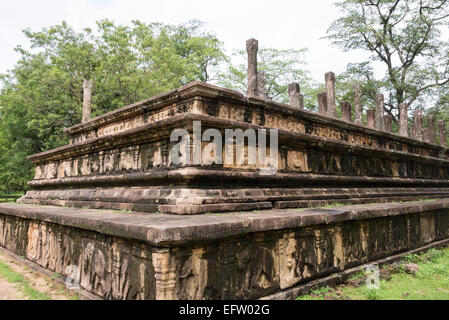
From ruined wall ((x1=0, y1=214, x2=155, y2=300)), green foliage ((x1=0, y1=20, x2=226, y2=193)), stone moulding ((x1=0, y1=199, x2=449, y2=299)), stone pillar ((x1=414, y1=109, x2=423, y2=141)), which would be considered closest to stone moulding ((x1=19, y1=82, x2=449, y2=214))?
stone moulding ((x1=0, y1=199, x2=449, y2=299))

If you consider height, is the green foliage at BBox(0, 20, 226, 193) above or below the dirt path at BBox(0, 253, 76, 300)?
above

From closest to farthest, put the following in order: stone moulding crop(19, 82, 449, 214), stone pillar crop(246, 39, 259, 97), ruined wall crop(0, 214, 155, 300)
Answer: ruined wall crop(0, 214, 155, 300) < stone moulding crop(19, 82, 449, 214) < stone pillar crop(246, 39, 259, 97)

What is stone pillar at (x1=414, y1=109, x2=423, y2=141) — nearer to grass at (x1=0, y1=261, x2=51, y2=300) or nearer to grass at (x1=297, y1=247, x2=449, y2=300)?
grass at (x1=297, y1=247, x2=449, y2=300)

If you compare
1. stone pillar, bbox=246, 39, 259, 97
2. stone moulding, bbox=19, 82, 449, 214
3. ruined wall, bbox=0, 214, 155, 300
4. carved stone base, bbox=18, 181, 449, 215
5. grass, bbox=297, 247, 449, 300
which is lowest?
grass, bbox=297, 247, 449, 300

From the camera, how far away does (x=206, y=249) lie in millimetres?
2395

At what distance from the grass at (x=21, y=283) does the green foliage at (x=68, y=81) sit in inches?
430

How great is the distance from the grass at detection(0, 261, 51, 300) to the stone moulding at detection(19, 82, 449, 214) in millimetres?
1241

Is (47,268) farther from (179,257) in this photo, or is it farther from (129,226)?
(179,257)

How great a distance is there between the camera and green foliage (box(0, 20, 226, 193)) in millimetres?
14172

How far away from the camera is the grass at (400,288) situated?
3.05 m

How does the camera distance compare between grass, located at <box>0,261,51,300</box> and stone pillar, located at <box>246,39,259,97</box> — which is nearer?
grass, located at <box>0,261,51,300</box>

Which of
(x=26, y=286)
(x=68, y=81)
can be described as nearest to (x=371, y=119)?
(x=26, y=286)
